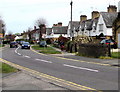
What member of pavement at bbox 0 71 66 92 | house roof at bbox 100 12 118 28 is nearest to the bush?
pavement at bbox 0 71 66 92

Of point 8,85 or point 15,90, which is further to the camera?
point 8,85

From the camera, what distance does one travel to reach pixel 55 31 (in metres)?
89.5

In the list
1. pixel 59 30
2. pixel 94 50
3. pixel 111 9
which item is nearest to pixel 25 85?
pixel 94 50

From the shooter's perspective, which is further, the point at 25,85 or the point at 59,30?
the point at 59,30

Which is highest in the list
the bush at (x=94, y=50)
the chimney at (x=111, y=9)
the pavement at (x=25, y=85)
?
the chimney at (x=111, y=9)

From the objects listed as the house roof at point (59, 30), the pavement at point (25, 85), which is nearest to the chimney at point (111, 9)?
the house roof at point (59, 30)

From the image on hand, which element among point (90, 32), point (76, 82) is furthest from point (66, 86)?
point (90, 32)

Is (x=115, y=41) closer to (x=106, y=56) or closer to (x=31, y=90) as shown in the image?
(x=106, y=56)

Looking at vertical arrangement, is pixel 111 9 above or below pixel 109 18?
above

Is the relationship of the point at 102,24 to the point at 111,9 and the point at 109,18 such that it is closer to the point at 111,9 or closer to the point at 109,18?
the point at 109,18

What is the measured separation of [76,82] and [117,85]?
5.93ft

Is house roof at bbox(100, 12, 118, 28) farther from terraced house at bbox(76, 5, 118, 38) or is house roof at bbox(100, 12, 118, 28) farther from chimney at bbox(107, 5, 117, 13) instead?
chimney at bbox(107, 5, 117, 13)

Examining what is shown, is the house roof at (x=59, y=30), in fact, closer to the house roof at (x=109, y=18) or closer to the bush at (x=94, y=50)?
the house roof at (x=109, y=18)

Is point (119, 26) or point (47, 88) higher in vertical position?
point (119, 26)
